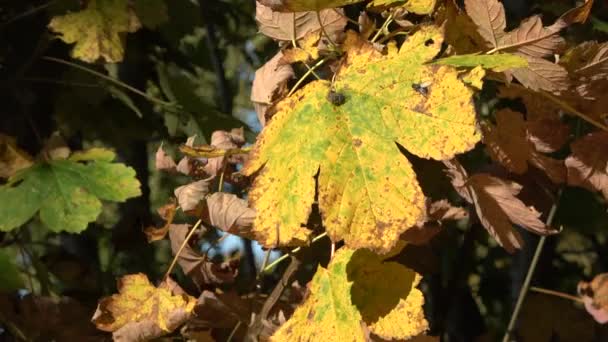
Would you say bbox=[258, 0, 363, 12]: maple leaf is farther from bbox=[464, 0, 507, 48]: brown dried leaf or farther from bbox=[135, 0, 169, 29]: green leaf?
bbox=[135, 0, 169, 29]: green leaf

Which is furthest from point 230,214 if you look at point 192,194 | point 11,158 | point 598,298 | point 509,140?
point 11,158

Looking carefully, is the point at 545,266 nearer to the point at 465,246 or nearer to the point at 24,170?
the point at 465,246

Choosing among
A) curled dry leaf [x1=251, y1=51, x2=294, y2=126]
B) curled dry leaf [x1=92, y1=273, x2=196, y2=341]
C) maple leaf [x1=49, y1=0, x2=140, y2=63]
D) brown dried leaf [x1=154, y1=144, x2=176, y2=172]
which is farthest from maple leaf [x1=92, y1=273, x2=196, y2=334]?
maple leaf [x1=49, y1=0, x2=140, y2=63]

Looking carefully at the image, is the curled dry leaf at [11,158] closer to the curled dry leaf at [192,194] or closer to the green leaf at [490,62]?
the curled dry leaf at [192,194]

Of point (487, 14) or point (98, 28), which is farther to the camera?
point (98, 28)

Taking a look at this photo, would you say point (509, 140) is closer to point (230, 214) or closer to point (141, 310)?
point (230, 214)

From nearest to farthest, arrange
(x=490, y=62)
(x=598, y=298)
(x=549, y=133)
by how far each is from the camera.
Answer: (x=490, y=62) < (x=549, y=133) < (x=598, y=298)

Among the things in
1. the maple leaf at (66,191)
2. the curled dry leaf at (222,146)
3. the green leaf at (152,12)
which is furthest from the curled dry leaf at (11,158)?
the curled dry leaf at (222,146)
